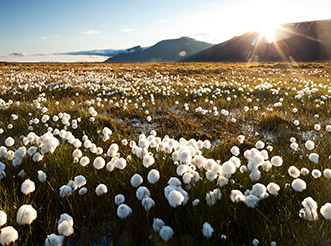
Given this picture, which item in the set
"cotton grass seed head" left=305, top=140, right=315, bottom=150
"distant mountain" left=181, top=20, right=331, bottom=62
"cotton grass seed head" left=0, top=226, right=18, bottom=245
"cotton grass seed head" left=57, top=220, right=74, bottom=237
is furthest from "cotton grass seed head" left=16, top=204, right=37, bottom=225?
"distant mountain" left=181, top=20, right=331, bottom=62

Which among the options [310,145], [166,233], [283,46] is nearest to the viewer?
[166,233]

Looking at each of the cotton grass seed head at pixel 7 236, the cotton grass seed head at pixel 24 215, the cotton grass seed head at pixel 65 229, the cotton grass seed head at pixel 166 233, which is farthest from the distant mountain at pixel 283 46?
the cotton grass seed head at pixel 7 236

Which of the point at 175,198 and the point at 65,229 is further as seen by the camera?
the point at 175,198

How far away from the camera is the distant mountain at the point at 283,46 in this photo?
126 metres

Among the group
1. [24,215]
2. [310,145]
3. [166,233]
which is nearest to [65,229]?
[24,215]

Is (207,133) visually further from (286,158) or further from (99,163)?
(99,163)

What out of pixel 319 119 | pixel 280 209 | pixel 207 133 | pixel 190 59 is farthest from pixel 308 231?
pixel 190 59

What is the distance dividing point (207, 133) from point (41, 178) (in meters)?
3.57

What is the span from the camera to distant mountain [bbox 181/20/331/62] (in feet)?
414

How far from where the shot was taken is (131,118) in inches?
241

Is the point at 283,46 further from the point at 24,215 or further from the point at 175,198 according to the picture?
the point at 24,215

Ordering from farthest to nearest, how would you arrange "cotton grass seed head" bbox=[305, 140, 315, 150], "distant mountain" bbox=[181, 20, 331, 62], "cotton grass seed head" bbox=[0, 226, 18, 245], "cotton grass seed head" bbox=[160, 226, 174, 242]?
"distant mountain" bbox=[181, 20, 331, 62] → "cotton grass seed head" bbox=[305, 140, 315, 150] → "cotton grass seed head" bbox=[160, 226, 174, 242] → "cotton grass seed head" bbox=[0, 226, 18, 245]

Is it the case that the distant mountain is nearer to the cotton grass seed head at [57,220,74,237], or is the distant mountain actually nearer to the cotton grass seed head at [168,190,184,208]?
the cotton grass seed head at [168,190,184,208]

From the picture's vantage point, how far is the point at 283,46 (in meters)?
145
